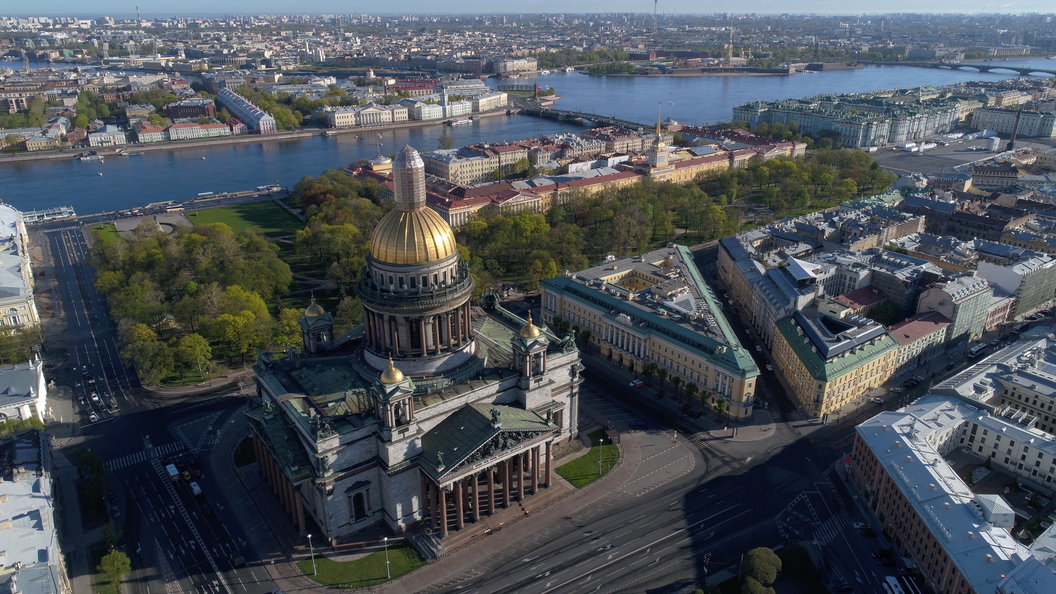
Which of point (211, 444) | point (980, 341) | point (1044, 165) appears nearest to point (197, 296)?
point (211, 444)

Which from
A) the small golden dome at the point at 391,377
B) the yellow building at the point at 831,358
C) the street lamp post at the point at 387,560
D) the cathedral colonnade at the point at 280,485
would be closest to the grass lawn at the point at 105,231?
the cathedral colonnade at the point at 280,485

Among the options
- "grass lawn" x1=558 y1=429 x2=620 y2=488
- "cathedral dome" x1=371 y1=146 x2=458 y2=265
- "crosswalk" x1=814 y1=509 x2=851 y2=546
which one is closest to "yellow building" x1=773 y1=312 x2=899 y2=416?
"crosswalk" x1=814 y1=509 x2=851 y2=546

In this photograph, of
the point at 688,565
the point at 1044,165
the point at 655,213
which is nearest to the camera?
the point at 688,565

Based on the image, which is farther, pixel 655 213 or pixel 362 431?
pixel 655 213

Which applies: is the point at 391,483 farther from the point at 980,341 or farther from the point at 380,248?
the point at 980,341

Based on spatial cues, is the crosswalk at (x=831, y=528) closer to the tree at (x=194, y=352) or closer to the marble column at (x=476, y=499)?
the marble column at (x=476, y=499)

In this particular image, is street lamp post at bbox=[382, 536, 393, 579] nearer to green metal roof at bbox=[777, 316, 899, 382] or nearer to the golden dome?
the golden dome
